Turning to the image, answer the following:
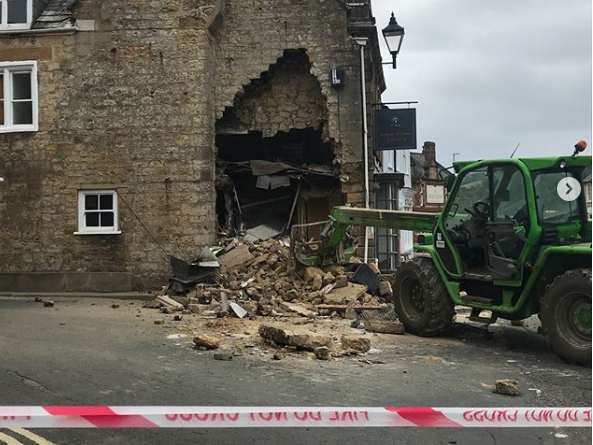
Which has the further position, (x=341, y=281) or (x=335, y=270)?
(x=335, y=270)

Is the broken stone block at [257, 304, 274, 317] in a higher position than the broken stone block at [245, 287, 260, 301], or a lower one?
lower

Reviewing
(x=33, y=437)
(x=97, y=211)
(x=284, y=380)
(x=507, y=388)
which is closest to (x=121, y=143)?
(x=97, y=211)

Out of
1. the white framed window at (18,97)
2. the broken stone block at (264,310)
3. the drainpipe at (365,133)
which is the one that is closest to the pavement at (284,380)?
the broken stone block at (264,310)

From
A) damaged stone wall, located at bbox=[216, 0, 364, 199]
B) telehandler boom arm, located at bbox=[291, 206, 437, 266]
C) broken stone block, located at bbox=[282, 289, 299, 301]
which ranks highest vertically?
damaged stone wall, located at bbox=[216, 0, 364, 199]

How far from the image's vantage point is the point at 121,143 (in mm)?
14023

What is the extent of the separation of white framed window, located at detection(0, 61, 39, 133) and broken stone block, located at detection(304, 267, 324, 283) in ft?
24.9

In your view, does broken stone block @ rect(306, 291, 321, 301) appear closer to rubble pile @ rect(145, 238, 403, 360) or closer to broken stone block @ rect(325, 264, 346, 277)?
rubble pile @ rect(145, 238, 403, 360)

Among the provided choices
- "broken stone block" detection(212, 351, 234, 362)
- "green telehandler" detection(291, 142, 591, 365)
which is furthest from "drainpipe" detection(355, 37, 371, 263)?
"broken stone block" detection(212, 351, 234, 362)

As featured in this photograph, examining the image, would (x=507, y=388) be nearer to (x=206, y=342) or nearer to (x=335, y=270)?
(x=206, y=342)

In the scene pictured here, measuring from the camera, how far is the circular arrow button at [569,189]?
7352 millimetres

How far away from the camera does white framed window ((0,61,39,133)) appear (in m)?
14.2

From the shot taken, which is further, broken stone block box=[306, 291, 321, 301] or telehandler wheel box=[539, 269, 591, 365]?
broken stone block box=[306, 291, 321, 301]

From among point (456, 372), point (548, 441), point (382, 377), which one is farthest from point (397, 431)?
point (456, 372)

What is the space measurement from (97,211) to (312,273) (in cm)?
583
